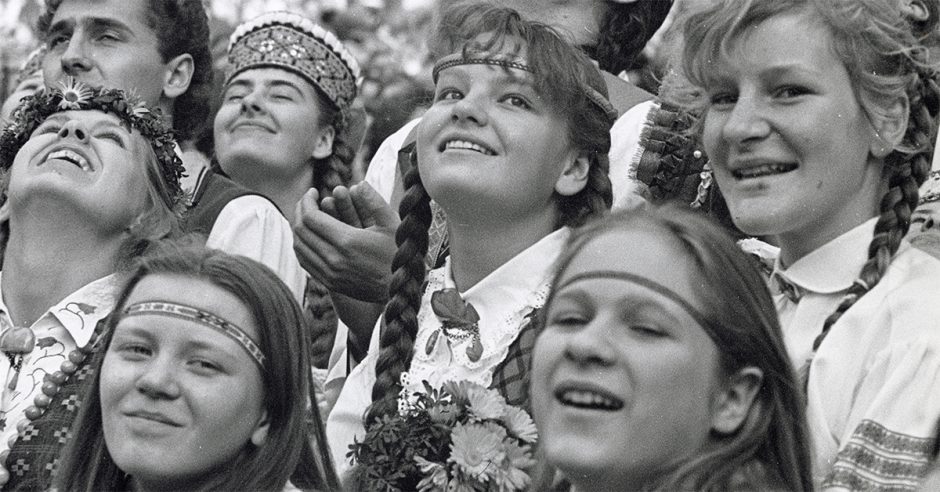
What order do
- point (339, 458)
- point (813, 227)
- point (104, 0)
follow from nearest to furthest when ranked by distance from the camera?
point (813, 227) < point (339, 458) < point (104, 0)

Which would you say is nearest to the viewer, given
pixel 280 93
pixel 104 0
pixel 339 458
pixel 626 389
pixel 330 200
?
pixel 626 389

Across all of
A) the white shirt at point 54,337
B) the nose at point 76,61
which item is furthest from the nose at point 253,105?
the white shirt at point 54,337

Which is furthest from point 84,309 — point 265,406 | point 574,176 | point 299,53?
point 299,53

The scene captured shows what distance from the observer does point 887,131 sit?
419 centimetres

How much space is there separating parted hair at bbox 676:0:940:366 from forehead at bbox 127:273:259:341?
126 centimetres

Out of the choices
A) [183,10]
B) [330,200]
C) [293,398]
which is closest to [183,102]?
[183,10]

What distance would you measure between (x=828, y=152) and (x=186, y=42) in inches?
114

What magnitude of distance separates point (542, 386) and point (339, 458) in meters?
1.36

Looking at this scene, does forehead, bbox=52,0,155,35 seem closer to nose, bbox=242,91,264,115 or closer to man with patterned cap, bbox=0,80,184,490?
nose, bbox=242,91,264,115

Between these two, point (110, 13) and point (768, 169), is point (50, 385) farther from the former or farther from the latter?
point (768, 169)

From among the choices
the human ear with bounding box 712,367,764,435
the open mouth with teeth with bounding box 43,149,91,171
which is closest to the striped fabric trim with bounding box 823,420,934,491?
the human ear with bounding box 712,367,764,435

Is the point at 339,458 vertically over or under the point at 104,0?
under

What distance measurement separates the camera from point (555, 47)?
4875 millimetres

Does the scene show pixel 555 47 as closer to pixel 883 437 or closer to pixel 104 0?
pixel 883 437
